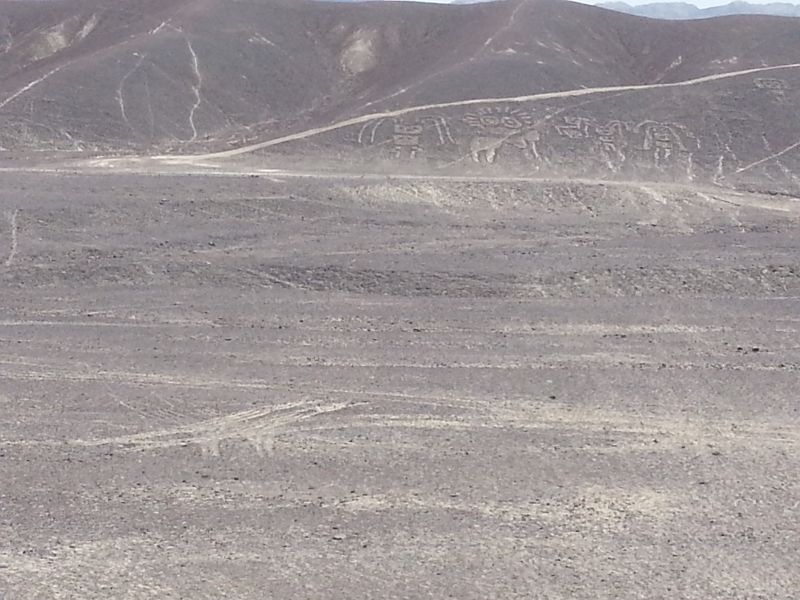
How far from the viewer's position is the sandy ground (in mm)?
6766

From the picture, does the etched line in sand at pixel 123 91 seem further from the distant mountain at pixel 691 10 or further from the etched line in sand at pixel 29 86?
the distant mountain at pixel 691 10

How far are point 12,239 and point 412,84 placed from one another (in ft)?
57.1

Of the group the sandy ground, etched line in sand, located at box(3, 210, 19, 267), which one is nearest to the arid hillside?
the sandy ground

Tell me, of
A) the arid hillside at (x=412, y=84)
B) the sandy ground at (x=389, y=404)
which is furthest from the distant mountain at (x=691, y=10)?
the sandy ground at (x=389, y=404)

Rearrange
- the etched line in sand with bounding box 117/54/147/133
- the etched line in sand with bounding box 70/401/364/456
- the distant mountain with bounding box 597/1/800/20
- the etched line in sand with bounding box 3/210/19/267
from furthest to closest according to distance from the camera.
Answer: the distant mountain with bounding box 597/1/800/20 → the etched line in sand with bounding box 117/54/147/133 → the etched line in sand with bounding box 3/210/19/267 → the etched line in sand with bounding box 70/401/364/456

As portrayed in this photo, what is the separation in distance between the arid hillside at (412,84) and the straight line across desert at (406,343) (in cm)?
17

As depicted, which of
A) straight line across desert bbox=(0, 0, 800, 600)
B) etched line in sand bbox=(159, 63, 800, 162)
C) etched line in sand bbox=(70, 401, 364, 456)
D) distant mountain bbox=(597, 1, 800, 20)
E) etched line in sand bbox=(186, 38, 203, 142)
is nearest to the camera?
straight line across desert bbox=(0, 0, 800, 600)

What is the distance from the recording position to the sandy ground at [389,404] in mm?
6766

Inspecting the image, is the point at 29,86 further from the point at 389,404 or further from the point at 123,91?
the point at 389,404

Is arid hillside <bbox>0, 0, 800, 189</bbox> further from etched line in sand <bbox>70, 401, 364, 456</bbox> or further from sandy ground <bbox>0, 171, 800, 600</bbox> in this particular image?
etched line in sand <bbox>70, 401, 364, 456</bbox>

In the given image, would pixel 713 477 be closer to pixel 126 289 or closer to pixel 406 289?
pixel 406 289

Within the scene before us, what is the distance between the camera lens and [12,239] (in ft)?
51.5

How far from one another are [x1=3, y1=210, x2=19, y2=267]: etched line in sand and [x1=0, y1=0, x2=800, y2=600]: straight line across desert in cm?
8

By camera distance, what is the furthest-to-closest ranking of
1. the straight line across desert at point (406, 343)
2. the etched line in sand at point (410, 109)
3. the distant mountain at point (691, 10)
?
the distant mountain at point (691, 10), the etched line in sand at point (410, 109), the straight line across desert at point (406, 343)
